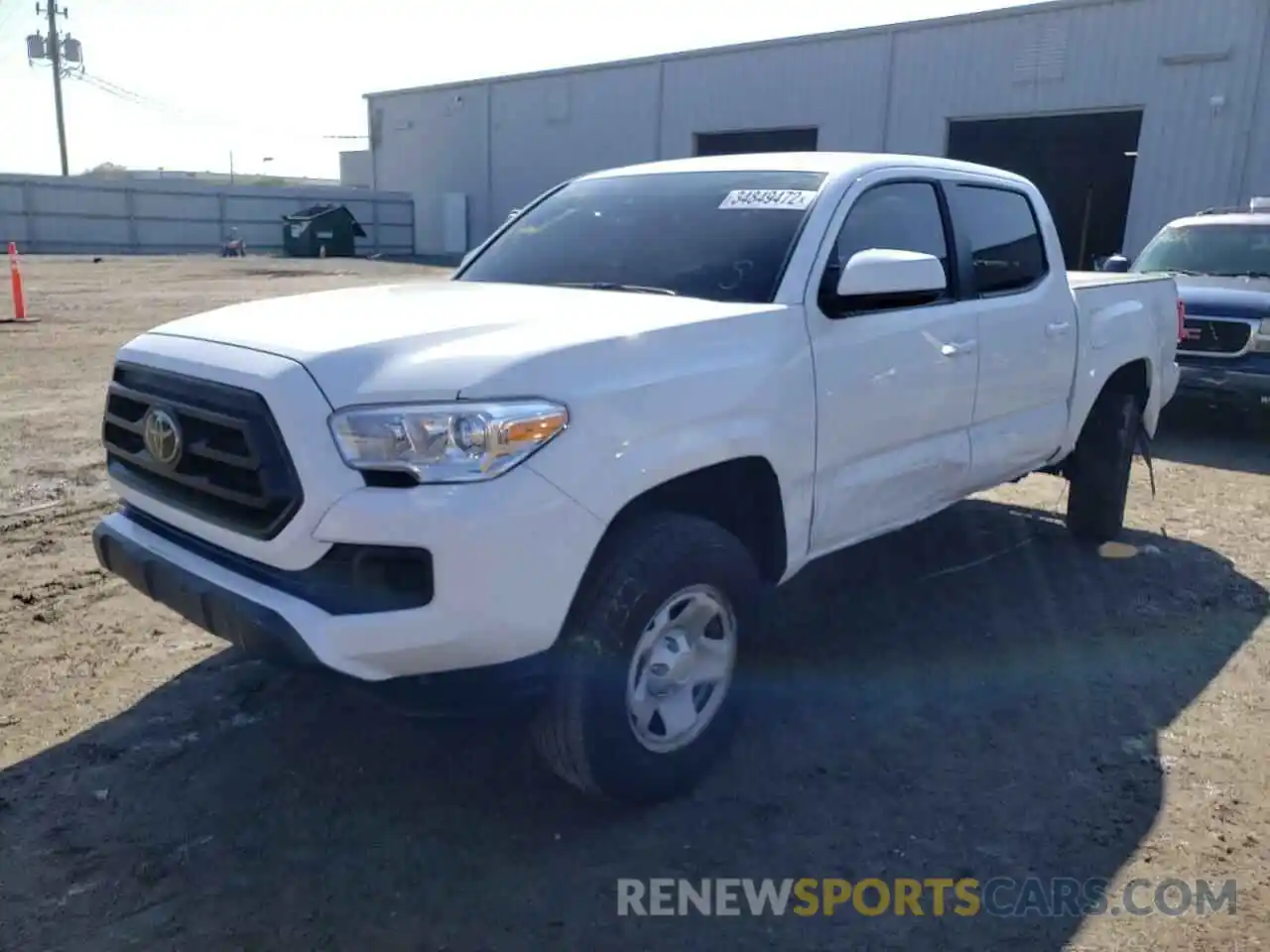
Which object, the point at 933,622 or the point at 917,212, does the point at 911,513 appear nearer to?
the point at 933,622

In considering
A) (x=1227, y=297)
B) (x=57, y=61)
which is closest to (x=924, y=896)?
(x=1227, y=297)

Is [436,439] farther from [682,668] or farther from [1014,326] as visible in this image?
[1014,326]

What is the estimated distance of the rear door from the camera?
443 cm

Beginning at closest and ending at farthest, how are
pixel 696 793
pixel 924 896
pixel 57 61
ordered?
1. pixel 924 896
2. pixel 696 793
3. pixel 57 61

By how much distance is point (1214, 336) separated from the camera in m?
8.82

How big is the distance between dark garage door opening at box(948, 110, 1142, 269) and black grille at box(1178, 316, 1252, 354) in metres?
13.2

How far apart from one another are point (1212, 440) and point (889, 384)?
22.0 feet

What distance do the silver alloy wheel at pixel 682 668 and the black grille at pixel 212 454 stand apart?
3.48 ft

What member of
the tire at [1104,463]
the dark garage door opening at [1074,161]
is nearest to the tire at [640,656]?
the tire at [1104,463]

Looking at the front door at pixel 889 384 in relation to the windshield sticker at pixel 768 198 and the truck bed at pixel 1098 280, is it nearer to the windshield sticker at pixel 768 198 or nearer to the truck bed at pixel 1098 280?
the windshield sticker at pixel 768 198

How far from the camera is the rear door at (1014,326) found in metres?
4.43

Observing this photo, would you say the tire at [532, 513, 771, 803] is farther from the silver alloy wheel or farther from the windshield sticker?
the windshield sticker

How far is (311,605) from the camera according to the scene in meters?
2.59

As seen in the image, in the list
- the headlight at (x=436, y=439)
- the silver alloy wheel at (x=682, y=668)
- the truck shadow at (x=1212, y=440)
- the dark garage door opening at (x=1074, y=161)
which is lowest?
the truck shadow at (x=1212, y=440)
